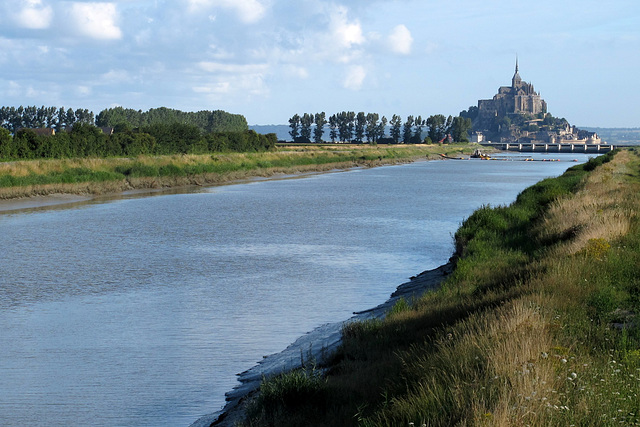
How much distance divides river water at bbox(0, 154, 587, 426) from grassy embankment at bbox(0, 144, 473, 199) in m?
6.94

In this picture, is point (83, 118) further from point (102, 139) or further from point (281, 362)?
point (281, 362)

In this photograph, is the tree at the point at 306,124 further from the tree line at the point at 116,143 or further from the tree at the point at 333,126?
the tree line at the point at 116,143

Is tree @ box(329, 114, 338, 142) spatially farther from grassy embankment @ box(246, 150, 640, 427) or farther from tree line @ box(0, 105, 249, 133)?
grassy embankment @ box(246, 150, 640, 427)

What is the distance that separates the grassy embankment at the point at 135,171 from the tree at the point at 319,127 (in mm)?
90641

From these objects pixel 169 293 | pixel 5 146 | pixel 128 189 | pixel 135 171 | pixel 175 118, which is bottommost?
pixel 169 293

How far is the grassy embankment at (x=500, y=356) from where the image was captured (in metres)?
5.59

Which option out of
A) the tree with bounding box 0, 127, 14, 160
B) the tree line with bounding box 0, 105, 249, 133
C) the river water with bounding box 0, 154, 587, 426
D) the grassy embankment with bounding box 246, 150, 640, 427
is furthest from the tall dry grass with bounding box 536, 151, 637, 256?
the tree line with bounding box 0, 105, 249, 133

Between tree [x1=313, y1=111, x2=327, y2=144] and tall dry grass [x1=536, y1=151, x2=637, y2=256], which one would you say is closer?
tall dry grass [x1=536, y1=151, x2=637, y2=256]

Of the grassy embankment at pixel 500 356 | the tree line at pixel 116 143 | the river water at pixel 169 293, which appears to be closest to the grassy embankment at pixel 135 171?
the tree line at pixel 116 143

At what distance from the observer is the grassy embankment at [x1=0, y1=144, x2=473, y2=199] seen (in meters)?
43.0

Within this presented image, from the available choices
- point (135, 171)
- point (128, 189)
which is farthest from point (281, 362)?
point (135, 171)

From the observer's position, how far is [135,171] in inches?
2110

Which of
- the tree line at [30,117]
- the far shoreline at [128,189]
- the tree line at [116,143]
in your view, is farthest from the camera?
the tree line at [30,117]

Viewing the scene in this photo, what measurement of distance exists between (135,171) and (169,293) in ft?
125
